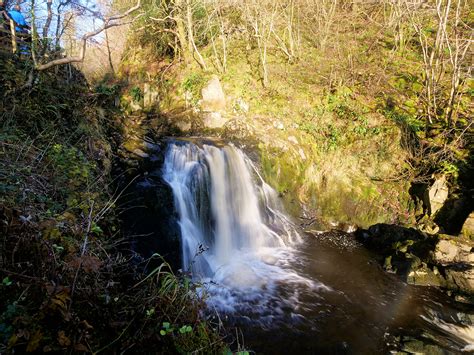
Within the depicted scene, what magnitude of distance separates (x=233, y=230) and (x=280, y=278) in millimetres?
1765

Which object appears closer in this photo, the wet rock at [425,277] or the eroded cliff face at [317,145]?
the wet rock at [425,277]

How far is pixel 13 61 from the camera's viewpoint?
4949mm

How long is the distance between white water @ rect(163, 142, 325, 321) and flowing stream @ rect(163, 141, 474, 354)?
24 millimetres

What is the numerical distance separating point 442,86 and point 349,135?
308 cm

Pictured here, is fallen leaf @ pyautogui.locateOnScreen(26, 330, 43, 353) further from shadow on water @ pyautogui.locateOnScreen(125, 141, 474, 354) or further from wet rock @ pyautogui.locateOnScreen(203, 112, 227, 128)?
wet rock @ pyautogui.locateOnScreen(203, 112, 227, 128)

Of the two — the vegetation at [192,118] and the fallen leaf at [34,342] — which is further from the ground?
the vegetation at [192,118]

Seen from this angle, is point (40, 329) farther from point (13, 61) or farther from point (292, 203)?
point (292, 203)

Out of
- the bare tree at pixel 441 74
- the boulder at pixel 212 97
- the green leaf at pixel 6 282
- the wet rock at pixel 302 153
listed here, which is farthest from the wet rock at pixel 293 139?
the green leaf at pixel 6 282

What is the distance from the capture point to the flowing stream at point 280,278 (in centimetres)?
464

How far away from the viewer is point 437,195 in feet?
25.4

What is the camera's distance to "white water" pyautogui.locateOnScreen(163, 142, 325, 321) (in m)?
5.60

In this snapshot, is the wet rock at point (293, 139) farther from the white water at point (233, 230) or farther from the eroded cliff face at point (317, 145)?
the white water at point (233, 230)

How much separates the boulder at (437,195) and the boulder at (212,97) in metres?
6.46

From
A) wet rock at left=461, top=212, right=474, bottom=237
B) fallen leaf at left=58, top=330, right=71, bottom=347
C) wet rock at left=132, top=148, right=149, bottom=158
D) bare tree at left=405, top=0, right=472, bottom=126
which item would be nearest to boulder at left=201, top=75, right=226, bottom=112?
wet rock at left=132, top=148, right=149, bottom=158
